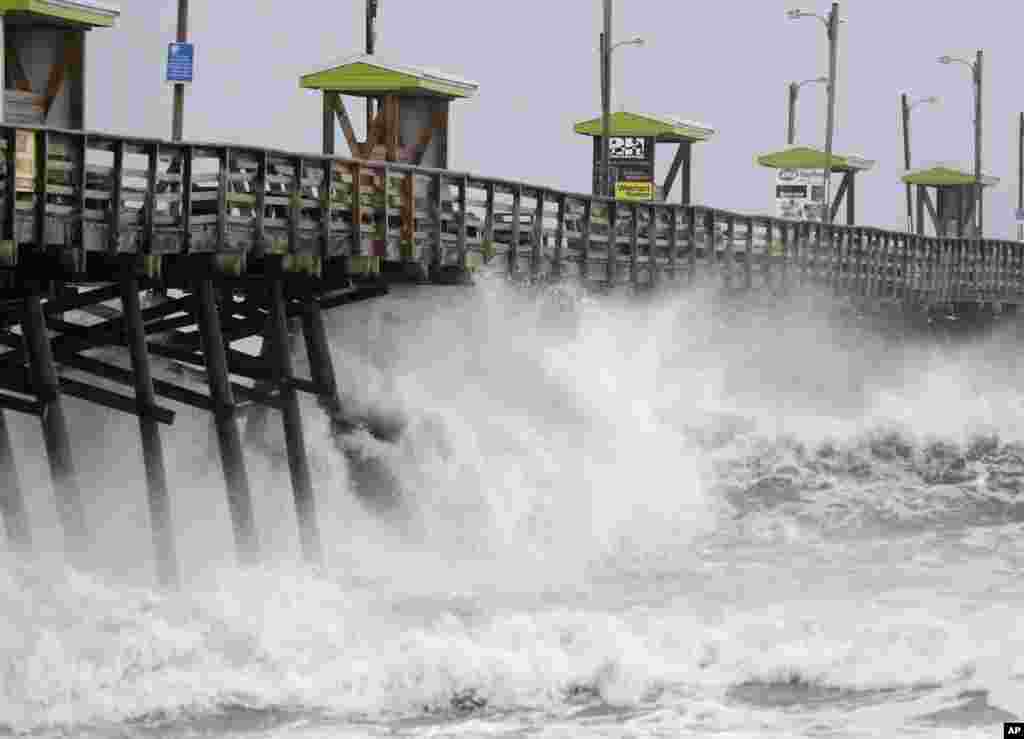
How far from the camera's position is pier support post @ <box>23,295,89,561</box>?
25406 millimetres

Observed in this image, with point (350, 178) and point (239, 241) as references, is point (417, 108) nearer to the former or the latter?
point (350, 178)

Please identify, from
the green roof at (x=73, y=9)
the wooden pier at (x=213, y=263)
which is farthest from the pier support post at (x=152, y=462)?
the green roof at (x=73, y=9)

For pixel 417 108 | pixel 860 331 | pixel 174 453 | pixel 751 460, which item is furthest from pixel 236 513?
pixel 860 331

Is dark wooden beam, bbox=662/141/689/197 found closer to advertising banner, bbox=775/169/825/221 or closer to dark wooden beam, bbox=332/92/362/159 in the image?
advertising banner, bbox=775/169/825/221

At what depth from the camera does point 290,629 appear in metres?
26.0

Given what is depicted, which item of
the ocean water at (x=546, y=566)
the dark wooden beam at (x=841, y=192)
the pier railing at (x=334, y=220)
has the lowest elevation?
the ocean water at (x=546, y=566)

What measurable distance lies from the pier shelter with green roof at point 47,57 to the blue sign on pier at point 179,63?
11.3 feet

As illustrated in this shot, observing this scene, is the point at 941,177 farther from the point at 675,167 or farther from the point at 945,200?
the point at 675,167

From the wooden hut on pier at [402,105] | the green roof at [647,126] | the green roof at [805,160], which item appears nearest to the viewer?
the wooden hut on pier at [402,105]

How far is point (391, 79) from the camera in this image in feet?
121

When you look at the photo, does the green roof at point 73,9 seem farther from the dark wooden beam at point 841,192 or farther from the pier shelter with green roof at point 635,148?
the dark wooden beam at point 841,192

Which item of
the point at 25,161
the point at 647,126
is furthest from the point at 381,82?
the point at 647,126

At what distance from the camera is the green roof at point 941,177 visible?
81000mm

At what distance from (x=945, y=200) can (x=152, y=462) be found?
6068cm
